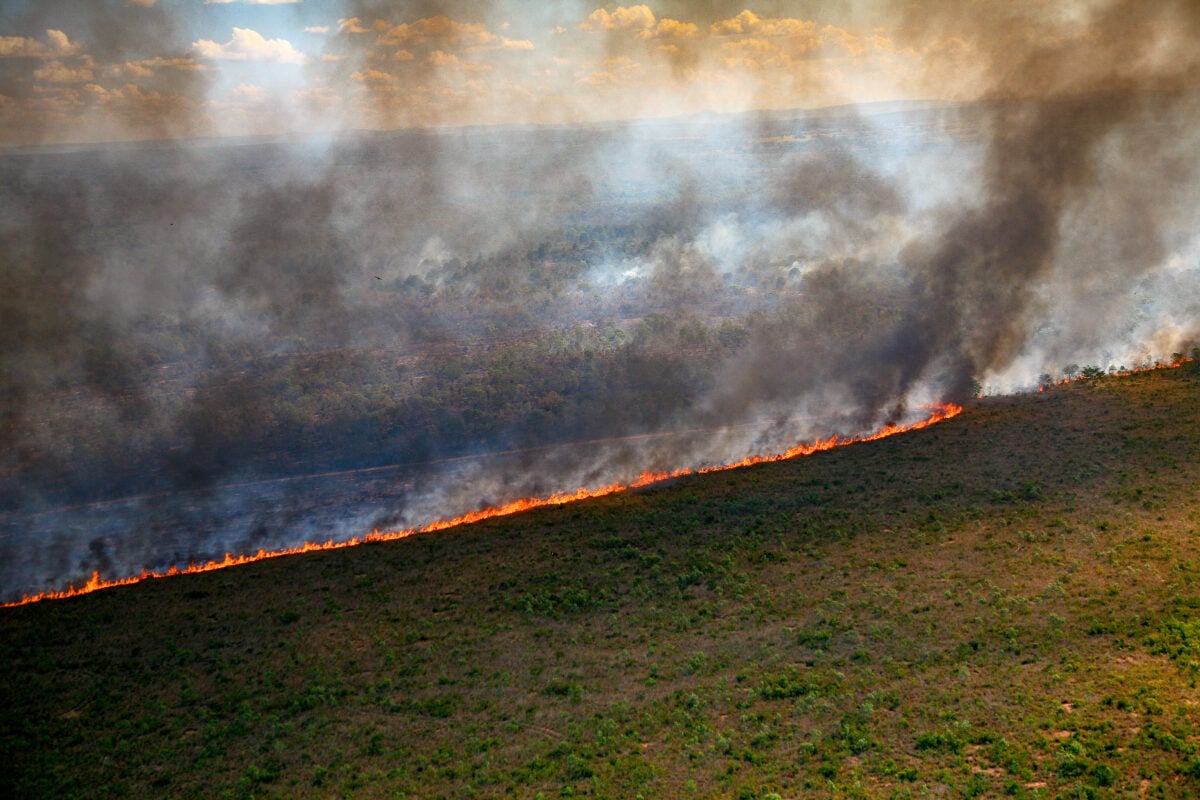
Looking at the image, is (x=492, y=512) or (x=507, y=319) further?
(x=507, y=319)

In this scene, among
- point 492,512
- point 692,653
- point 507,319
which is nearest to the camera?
point 692,653

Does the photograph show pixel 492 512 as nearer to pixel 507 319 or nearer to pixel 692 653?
pixel 692 653

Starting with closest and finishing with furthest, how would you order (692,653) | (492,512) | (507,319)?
(692,653) → (492,512) → (507,319)

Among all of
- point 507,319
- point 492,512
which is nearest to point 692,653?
point 492,512

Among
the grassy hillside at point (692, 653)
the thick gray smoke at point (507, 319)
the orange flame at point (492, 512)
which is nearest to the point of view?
the grassy hillside at point (692, 653)

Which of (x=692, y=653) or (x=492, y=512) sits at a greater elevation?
(x=492, y=512)

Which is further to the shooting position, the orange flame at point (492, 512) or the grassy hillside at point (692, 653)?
the orange flame at point (492, 512)

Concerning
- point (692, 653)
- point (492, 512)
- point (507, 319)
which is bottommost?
point (692, 653)

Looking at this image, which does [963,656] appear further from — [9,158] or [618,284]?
[9,158]
